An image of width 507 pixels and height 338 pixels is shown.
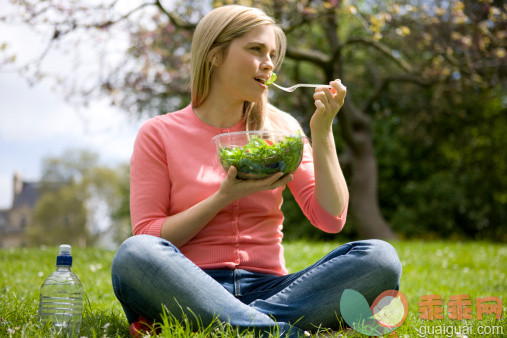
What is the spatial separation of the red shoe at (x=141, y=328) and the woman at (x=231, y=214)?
0.02 metres

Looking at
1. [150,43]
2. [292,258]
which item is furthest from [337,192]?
[150,43]

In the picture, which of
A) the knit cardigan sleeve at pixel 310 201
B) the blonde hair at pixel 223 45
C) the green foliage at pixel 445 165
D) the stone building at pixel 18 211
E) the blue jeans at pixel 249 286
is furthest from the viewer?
the stone building at pixel 18 211

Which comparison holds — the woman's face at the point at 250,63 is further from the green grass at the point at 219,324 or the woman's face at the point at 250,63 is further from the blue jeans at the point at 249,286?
the green grass at the point at 219,324

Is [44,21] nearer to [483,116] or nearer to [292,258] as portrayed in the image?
[292,258]

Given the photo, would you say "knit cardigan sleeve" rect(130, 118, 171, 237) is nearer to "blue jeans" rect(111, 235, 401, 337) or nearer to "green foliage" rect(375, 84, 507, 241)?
"blue jeans" rect(111, 235, 401, 337)

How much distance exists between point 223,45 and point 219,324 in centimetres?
127

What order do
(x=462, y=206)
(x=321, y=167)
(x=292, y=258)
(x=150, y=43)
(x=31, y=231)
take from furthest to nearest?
(x=31, y=231) → (x=462, y=206) → (x=150, y=43) → (x=292, y=258) → (x=321, y=167)

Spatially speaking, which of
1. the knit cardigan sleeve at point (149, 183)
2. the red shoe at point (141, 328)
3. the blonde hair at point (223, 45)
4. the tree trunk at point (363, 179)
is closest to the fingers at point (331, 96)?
the blonde hair at point (223, 45)

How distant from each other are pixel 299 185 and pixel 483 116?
34.2 ft

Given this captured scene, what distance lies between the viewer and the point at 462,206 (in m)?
10.9

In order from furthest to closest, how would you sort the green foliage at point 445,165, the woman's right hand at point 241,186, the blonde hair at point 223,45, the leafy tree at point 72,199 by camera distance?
the leafy tree at point 72,199
the green foliage at point 445,165
the blonde hair at point 223,45
the woman's right hand at point 241,186

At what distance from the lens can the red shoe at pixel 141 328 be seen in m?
2.00

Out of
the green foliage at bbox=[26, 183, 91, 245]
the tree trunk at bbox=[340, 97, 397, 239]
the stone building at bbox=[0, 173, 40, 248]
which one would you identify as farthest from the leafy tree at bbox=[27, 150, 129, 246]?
the tree trunk at bbox=[340, 97, 397, 239]

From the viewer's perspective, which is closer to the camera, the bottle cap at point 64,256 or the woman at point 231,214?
the woman at point 231,214
